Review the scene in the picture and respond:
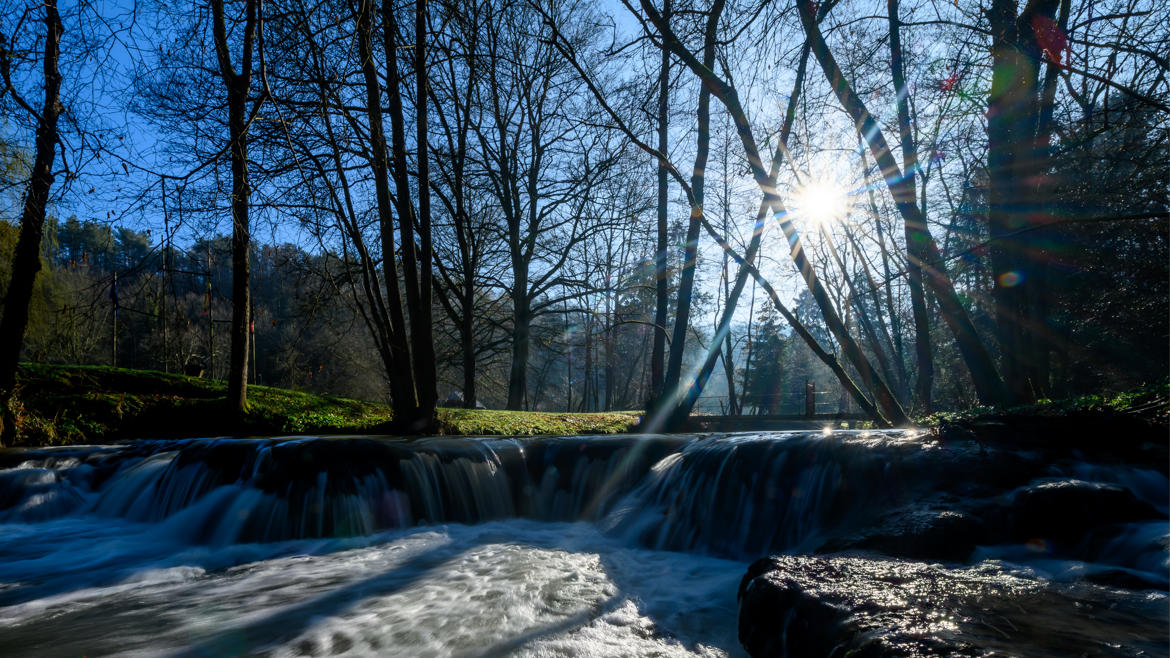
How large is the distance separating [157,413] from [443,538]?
793cm

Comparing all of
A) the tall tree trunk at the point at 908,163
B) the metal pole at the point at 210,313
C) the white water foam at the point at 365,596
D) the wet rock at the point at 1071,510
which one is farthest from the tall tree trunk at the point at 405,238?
the wet rock at the point at 1071,510

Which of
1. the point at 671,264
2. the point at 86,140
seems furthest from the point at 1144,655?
the point at 671,264

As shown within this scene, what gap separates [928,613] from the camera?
2.30 meters

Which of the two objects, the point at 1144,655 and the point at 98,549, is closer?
the point at 1144,655

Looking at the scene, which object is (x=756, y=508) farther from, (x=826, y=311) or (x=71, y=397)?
(x=71, y=397)

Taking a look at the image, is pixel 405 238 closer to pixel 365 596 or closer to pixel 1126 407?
pixel 365 596

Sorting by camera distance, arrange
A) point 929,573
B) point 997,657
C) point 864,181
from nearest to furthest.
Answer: point 997,657
point 929,573
point 864,181

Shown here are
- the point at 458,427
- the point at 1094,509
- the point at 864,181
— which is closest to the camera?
the point at 1094,509

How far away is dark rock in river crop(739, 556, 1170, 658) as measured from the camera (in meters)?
2.03

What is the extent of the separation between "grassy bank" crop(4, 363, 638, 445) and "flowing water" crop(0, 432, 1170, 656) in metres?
1.77

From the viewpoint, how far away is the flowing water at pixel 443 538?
3654 millimetres

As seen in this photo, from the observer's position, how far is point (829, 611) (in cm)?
234

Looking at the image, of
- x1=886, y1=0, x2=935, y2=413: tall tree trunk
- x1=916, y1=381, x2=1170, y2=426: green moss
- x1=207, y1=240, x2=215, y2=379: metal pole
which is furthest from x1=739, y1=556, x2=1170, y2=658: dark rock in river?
x1=207, y1=240, x2=215, y2=379: metal pole

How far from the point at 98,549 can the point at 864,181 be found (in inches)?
691
